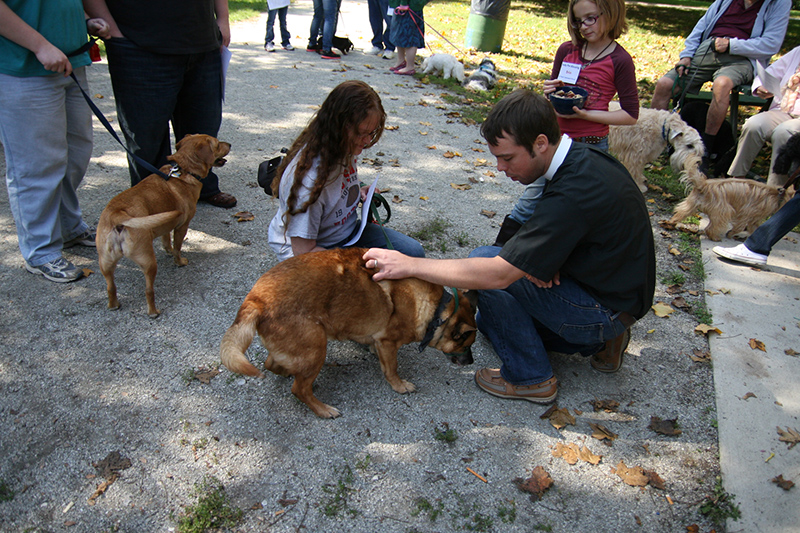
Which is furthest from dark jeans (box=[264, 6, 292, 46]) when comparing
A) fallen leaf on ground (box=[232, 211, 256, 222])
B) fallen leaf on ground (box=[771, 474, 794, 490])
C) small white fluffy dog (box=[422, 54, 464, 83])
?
fallen leaf on ground (box=[771, 474, 794, 490])

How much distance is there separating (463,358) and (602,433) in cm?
96

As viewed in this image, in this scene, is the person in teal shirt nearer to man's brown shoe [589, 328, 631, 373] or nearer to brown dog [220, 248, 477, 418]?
brown dog [220, 248, 477, 418]

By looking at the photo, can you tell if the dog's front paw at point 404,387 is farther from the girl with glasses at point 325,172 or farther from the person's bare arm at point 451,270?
the girl with glasses at point 325,172

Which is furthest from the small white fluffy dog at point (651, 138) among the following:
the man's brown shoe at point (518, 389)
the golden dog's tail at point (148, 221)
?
the golden dog's tail at point (148, 221)

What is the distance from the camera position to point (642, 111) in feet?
20.1

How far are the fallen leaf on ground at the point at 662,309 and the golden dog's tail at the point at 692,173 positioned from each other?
1885mm

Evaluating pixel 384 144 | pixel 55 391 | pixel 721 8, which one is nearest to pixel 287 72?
pixel 384 144

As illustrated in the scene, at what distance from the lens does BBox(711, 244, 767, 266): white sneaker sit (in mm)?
4680

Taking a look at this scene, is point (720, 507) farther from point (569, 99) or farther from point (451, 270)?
point (569, 99)

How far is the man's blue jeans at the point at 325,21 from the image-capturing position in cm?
1004

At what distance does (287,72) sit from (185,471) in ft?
28.2

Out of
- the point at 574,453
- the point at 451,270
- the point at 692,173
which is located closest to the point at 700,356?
the point at 574,453

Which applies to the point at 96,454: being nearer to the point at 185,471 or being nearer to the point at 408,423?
the point at 185,471

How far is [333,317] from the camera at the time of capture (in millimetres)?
2723
